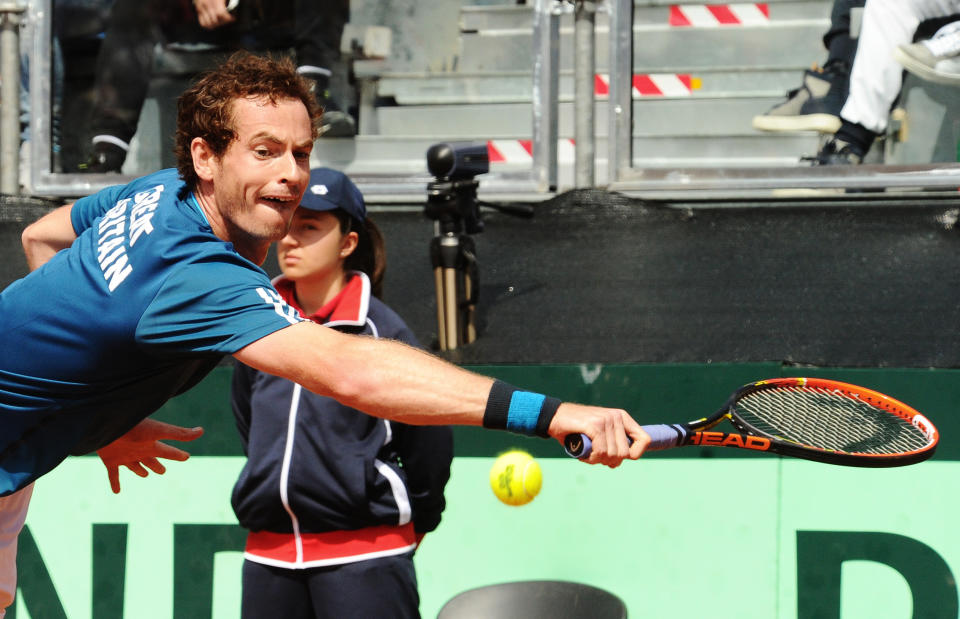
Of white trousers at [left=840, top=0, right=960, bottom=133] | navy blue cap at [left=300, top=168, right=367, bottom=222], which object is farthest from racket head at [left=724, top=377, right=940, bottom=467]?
white trousers at [left=840, top=0, right=960, bottom=133]

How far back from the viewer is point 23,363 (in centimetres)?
260

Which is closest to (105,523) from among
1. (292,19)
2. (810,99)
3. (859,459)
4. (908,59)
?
(292,19)

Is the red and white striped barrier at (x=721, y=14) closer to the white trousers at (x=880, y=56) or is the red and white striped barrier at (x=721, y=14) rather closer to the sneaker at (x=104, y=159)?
the white trousers at (x=880, y=56)

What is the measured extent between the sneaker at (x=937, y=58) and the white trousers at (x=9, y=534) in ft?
11.2

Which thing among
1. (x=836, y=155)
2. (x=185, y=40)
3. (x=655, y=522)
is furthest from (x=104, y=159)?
(x=836, y=155)

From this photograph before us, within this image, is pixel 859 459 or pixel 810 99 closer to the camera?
pixel 859 459

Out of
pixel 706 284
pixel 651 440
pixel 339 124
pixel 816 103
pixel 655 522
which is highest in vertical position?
pixel 816 103

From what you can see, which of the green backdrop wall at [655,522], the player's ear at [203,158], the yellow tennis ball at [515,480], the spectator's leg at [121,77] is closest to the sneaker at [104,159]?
the spectator's leg at [121,77]

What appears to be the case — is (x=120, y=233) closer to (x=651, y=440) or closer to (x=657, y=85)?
(x=651, y=440)

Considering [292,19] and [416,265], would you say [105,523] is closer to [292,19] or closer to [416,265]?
[416,265]

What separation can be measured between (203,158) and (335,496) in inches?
44.2

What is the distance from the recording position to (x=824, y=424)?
3207 mm

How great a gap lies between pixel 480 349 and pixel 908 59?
1953 mm

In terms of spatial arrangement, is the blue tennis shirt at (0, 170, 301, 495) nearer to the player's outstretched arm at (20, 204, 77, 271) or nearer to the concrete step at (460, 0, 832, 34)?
the player's outstretched arm at (20, 204, 77, 271)
